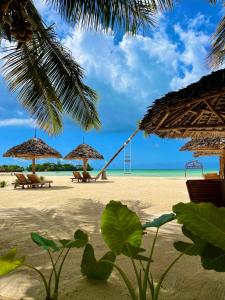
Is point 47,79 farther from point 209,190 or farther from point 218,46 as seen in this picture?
point 209,190

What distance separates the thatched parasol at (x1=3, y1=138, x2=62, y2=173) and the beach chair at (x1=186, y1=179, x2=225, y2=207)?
37.3 feet

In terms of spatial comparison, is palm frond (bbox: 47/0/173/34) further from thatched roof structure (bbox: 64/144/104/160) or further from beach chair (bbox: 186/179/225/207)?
thatched roof structure (bbox: 64/144/104/160)

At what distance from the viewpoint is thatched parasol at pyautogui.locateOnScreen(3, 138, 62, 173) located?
15.3 metres

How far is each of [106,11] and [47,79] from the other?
2.82m

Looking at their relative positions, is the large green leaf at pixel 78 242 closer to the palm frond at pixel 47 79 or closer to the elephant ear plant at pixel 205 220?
the elephant ear plant at pixel 205 220

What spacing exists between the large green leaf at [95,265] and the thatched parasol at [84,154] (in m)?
17.4

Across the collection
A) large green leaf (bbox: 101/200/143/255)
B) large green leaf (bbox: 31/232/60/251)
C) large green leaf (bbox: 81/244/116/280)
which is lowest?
large green leaf (bbox: 81/244/116/280)

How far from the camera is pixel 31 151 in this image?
50.2ft

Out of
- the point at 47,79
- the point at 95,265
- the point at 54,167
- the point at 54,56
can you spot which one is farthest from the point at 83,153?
the point at 54,167

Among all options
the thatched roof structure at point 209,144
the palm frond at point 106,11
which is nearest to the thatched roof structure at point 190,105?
the palm frond at point 106,11

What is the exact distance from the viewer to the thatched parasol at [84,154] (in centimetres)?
1964

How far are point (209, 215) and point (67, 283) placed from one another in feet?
4.63

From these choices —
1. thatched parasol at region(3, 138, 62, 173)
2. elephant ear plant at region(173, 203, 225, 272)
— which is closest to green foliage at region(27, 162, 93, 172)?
thatched parasol at region(3, 138, 62, 173)

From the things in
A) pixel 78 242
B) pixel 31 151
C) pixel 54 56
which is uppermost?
pixel 54 56
